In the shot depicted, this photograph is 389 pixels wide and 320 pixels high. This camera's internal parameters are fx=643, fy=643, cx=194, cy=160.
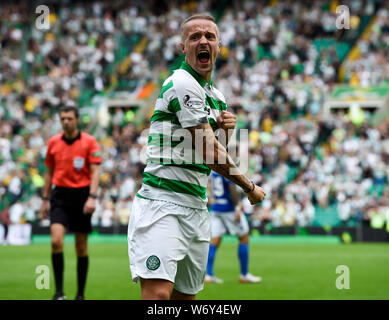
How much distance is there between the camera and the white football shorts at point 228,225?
35.0ft

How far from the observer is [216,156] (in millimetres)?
4238

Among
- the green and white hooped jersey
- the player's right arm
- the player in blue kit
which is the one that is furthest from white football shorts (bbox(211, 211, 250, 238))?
the player's right arm

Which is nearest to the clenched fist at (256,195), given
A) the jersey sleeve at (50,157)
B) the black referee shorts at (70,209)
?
the black referee shorts at (70,209)

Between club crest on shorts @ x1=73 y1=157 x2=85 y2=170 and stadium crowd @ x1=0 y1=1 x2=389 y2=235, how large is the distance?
13578 mm

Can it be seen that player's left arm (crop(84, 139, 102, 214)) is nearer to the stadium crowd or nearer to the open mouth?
the open mouth

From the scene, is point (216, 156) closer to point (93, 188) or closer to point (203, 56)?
point (203, 56)

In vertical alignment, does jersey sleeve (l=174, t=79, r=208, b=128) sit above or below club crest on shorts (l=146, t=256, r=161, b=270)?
above

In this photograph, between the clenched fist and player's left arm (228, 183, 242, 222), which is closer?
the clenched fist

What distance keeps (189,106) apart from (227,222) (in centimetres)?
682

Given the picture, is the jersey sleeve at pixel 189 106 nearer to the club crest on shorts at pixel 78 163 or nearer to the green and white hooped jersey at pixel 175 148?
the green and white hooped jersey at pixel 175 148

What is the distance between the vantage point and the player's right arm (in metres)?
Result: 4.21

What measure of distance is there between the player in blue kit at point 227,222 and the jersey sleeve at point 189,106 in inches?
254

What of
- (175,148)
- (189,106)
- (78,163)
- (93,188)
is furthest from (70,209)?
(189,106)

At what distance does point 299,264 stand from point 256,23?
748 inches
